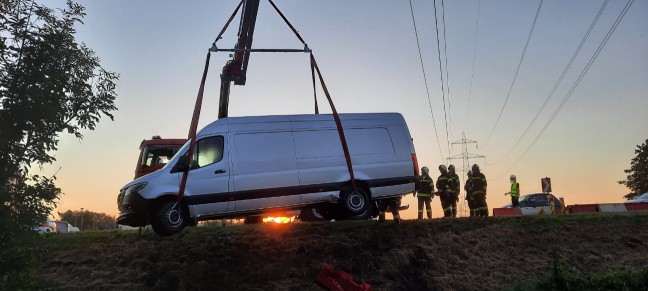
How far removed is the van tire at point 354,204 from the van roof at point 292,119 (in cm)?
154

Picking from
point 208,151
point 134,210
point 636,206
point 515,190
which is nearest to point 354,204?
point 208,151

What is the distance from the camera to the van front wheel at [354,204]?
427 inches

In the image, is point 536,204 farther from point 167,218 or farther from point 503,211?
point 167,218

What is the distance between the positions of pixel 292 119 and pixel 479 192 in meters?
9.03

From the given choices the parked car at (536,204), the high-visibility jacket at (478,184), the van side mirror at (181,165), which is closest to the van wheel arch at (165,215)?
the van side mirror at (181,165)

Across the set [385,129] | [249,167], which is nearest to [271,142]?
[249,167]

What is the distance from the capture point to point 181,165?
32.6 ft

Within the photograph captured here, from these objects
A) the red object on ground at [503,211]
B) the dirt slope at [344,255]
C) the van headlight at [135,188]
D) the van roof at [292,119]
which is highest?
the van roof at [292,119]

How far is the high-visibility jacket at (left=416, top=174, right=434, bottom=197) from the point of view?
17594 millimetres

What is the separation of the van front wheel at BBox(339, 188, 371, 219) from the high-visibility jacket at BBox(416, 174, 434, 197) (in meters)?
7.03

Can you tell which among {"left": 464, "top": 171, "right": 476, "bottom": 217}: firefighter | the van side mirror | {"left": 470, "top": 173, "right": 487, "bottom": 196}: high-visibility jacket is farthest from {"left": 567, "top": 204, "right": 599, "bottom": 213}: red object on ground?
the van side mirror

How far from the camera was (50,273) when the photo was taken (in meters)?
11.9

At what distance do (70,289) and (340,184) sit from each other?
6.20 meters

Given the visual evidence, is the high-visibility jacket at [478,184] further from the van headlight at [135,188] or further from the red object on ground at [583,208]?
the van headlight at [135,188]
